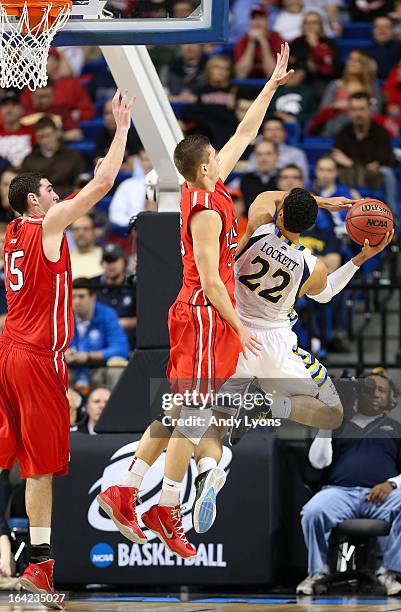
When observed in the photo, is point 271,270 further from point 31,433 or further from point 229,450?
point 229,450

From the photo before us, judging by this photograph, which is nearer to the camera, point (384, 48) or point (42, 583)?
point (42, 583)

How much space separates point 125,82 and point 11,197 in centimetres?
170

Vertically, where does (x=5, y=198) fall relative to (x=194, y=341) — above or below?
above

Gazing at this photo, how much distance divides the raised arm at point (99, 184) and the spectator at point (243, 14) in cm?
1006

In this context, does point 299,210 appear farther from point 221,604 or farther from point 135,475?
point 221,604

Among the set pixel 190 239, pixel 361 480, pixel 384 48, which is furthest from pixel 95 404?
pixel 384 48

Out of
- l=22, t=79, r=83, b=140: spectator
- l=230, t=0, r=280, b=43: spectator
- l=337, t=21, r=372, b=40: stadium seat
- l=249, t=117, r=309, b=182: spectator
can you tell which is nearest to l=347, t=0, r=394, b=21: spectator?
l=337, t=21, r=372, b=40: stadium seat

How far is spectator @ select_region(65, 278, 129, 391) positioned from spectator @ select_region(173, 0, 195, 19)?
3.81 metres

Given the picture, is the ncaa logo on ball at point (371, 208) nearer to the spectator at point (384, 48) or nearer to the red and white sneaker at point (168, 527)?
the red and white sneaker at point (168, 527)

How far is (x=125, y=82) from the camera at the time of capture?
941cm

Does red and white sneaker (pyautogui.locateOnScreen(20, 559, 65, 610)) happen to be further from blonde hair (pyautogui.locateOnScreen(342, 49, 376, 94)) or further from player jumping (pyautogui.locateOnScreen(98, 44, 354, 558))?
blonde hair (pyautogui.locateOnScreen(342, 49, 376, 94))

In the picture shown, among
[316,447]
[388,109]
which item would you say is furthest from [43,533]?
[388,109]

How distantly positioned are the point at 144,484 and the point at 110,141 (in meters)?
6.37

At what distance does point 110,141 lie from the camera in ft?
51.0
